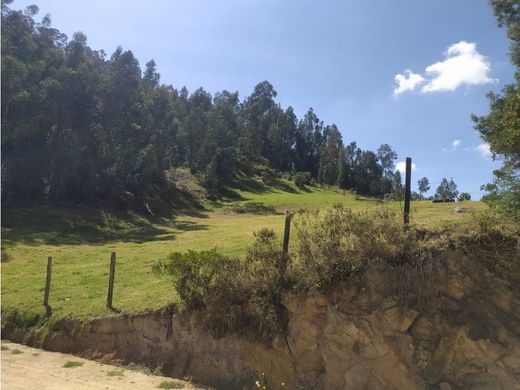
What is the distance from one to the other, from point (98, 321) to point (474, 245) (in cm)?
1111

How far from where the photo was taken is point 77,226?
133ft

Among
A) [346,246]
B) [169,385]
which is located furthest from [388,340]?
[169,385]

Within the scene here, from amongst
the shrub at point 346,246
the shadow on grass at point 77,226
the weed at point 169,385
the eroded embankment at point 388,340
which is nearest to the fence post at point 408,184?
the shrub at point 346,246

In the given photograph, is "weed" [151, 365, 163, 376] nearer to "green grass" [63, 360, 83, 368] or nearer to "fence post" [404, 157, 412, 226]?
"green grass" [63, 360, 83, 368]

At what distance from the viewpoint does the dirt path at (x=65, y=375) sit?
36.6 feet

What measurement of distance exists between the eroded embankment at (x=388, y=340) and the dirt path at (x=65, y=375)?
3.50 feet

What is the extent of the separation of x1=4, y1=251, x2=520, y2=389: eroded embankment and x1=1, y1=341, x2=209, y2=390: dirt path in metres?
1.07

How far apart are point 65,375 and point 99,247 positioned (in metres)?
21.0

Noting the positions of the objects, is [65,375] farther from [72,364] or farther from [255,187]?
[255,187]

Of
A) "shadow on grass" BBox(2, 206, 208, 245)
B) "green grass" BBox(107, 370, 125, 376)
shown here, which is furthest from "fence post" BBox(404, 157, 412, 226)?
"shadow on grass" BBox(2, 206, 208, 245)

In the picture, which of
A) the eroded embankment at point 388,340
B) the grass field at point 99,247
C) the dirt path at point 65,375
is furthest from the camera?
the grass field at point 99,247

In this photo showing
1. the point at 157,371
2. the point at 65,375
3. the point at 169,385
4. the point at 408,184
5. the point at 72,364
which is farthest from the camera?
the point at 408,184

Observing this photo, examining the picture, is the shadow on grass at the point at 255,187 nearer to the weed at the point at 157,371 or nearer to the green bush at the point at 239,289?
the green bush at the point at 239,289

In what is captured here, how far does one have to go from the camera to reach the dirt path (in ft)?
36.6
